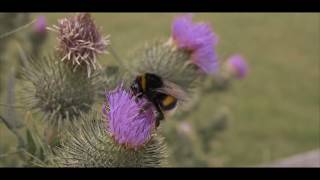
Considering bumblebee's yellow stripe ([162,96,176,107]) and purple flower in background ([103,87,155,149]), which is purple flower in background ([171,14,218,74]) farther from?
purple flower in background ([103,87,155,149])

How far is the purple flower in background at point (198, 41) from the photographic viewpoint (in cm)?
327

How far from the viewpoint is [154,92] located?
2338 mm

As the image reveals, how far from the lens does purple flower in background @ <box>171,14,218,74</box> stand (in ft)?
10.7

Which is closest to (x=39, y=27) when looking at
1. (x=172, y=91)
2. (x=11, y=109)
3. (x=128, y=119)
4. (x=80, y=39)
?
(x=80, y=39)

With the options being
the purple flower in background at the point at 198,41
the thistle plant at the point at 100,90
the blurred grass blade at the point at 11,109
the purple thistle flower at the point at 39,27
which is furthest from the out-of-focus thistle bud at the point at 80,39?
the purple thistle flower at the point at 39,27

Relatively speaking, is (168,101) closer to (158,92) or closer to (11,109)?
(158,92)

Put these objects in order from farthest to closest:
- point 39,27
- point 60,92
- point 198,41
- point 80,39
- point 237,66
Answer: point 237,66, point 39,27, point 198,41, point 60,92, point 80,39

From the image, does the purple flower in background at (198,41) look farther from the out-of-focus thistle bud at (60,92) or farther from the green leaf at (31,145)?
the green leaf at (31,145)

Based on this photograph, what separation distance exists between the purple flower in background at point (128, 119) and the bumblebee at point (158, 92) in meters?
0.14

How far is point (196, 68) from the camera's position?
3354mm

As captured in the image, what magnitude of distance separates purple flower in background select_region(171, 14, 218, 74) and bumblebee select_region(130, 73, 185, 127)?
0.90 metres

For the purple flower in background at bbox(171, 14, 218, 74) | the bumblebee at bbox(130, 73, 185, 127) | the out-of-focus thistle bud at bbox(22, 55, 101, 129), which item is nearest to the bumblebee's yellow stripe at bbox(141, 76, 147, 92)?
the bumblebee at bbox(130, 73, 185, 127)

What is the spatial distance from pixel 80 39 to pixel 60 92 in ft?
0.99

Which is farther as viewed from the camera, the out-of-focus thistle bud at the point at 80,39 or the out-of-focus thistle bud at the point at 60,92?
the out-of-focus thistle bud at the point at 60,92
